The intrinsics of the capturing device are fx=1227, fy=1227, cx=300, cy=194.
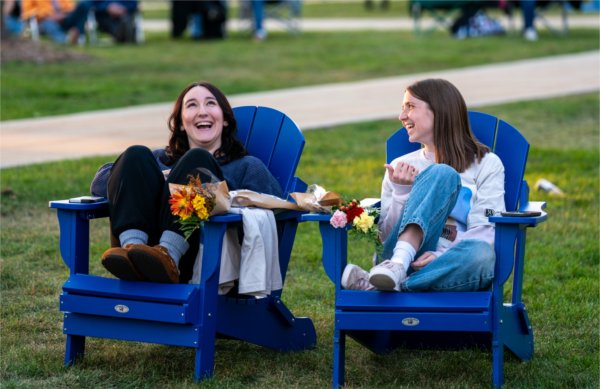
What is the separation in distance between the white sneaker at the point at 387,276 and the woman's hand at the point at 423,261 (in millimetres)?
162

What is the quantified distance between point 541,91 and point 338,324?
898 centimetres

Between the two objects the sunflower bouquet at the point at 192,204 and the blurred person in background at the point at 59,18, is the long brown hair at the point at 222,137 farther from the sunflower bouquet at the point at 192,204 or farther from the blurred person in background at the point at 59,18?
the blurred person in background at the point at 59,18

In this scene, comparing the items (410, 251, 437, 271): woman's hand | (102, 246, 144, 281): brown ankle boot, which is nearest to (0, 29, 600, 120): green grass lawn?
(102, 246, 144, 281): brown ankle boot

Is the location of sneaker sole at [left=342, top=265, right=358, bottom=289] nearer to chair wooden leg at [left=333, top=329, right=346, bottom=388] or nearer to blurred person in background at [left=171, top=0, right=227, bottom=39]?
chair wooden leg at [left=333, top=329, right=346, bottom=388]

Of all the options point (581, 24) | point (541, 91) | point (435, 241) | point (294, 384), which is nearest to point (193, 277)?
point (294, 384)

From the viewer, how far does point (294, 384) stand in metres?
4.80

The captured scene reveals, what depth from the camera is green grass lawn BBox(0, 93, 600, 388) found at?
15.9 ft

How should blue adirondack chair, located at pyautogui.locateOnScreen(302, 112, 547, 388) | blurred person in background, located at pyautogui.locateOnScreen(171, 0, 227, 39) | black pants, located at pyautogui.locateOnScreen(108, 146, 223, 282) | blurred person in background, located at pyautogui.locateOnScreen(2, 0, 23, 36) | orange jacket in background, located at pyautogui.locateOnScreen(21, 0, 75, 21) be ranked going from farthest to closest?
blurred person in background, located at pyautogui.locateOnScreen(171, 0, 227, 39), blurred person in background, located at pyautogui.locateOnScreen(2, 0, 23, 36), orange jacket in background, located at pyautogui.locateOnScreen(21, 0, 75, 21), black pants, located at pyautogui.locateOnScreen(108, 146, 223, 282), blue adirondack chair, located at pyautogui.locateOnScreen(302, 112, 547, 388)

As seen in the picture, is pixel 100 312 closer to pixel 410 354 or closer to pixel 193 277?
pixel 193 277

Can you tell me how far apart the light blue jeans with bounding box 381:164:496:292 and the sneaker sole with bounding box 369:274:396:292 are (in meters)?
0.13

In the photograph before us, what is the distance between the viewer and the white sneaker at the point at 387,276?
14.9 ft

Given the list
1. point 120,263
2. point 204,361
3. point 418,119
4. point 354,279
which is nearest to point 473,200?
point 418,119

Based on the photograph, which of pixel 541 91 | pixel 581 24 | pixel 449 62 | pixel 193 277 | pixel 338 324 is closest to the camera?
pixel 338 324

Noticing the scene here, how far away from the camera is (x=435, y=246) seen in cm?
488
